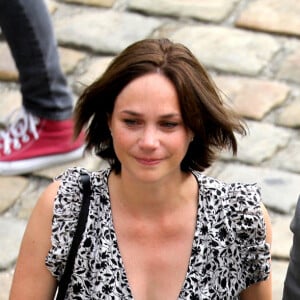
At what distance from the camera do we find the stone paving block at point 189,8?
5359 millimetres

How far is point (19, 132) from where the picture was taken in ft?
14.8

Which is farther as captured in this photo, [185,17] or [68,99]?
[185,17]

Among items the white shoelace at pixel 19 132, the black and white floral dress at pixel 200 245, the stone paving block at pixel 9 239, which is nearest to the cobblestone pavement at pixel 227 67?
the stone paving block at pixel 9 239

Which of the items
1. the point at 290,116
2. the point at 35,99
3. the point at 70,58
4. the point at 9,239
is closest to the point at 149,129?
the point at 9,239

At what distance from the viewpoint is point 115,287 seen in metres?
2.80

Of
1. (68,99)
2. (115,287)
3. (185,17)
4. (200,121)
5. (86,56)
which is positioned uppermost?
(185,17)

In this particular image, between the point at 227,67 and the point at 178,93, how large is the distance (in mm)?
2395

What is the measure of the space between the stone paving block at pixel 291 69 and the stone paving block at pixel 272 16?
8.2 inches

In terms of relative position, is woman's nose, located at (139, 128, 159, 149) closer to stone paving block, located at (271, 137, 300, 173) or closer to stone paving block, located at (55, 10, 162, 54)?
stone paving block, located at (271, 137, 300, 173)

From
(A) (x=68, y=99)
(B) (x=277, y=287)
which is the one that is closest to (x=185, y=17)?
(A) (x=68, y=99)

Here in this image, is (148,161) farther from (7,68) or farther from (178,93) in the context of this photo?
(7,68)

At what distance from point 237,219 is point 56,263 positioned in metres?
0.47

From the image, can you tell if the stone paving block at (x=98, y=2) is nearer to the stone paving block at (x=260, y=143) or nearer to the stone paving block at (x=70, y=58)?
the stone paving block at (x=70, y=58)

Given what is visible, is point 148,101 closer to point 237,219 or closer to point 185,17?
point 237,219
